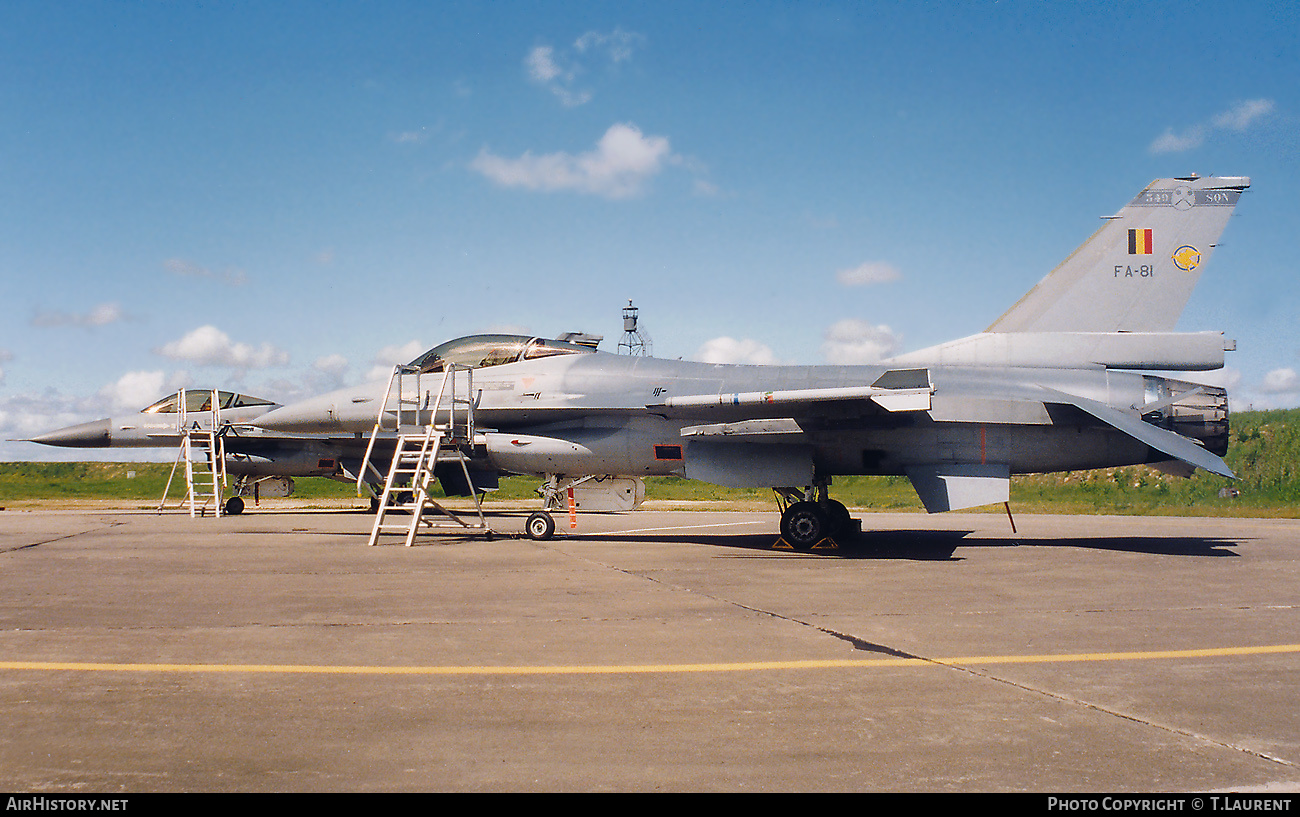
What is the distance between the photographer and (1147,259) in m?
12.5

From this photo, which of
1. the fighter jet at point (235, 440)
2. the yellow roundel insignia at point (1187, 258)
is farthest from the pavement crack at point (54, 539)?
the yellow roundel insignia at point (1187, 258)

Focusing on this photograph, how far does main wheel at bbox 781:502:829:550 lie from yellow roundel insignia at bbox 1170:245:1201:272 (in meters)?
6.58

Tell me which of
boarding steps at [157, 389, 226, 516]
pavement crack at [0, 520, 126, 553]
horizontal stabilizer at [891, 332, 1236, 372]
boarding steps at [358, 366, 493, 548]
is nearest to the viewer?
pavement crack at [0, 520, 126, 553]

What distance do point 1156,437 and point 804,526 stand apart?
15.3 ft

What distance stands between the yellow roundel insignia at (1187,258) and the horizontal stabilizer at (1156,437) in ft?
8.56

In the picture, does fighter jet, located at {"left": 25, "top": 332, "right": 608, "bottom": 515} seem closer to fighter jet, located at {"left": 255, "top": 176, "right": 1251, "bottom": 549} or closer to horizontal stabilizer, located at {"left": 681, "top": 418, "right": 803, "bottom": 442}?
fighter jet, located at {"left": 255, "top": 176, "right": 1251, "bottom": 549}

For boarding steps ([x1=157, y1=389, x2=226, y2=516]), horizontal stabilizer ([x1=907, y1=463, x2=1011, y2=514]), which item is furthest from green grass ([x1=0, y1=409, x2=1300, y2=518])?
boarding steps ([x1=157, y1=389, x2=226, y2=516])

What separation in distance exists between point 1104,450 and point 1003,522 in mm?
7314

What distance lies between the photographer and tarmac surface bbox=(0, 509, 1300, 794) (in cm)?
325

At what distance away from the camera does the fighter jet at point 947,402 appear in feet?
37.9

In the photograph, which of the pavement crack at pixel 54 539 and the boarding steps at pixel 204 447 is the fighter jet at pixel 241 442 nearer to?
the boarding steps at pixel 204 447

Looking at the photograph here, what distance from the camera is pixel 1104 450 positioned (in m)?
11.8

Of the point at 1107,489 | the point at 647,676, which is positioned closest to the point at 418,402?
the point at 647,676

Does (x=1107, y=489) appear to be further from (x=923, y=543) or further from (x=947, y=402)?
(x=947, y=402)
